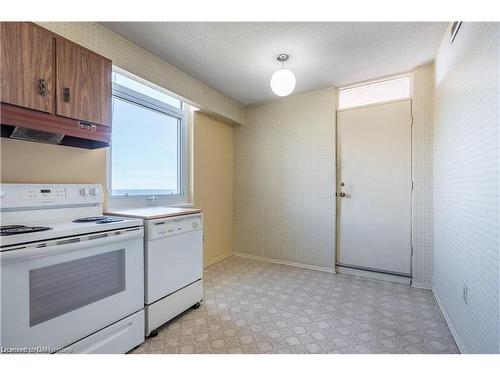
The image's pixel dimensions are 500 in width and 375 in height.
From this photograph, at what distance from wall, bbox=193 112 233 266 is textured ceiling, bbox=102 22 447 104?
0.75 meters

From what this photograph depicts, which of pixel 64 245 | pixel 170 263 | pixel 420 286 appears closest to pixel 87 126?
pixel 64 245

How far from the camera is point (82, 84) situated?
1.53 meters

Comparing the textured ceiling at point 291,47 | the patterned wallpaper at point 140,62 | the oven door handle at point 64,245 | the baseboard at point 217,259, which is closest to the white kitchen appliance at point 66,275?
the oven door handle at point 64,245

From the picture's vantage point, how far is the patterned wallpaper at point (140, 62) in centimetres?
168

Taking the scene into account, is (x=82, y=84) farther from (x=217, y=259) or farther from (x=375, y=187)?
(x=375, y=187)

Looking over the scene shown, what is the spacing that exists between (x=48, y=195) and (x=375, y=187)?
3057mm

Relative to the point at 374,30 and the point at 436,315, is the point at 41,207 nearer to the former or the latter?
the point at 374,30

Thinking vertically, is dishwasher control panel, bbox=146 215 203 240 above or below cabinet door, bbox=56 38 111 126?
below

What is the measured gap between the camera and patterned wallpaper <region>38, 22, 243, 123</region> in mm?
1684

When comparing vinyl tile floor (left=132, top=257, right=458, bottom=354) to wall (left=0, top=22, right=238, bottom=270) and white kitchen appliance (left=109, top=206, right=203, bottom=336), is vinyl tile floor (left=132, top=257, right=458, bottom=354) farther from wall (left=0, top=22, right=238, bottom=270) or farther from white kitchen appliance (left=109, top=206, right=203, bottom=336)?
wall (left=0, top=22, right=238, bottom=270)

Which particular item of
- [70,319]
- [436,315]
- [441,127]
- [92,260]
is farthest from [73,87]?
[436,315]

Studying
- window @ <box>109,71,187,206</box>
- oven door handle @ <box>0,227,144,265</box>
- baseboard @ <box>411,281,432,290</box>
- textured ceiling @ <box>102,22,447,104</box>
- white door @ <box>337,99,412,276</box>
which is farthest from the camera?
white door @ <box>337,99,412,276</box>

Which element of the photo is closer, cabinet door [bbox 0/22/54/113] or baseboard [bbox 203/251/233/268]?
cabinet door [bbox 0/22/54/113]

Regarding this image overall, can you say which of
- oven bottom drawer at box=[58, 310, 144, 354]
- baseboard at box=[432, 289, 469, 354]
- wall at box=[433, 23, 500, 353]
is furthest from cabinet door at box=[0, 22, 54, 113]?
baseboard at box=[432, 289, 469, 354]
